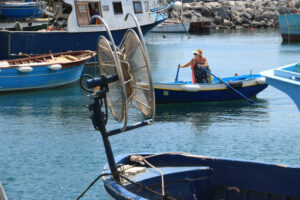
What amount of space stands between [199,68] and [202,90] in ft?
2.12

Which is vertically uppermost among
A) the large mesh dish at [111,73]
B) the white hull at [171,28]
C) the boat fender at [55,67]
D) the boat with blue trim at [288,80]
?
the large mesh dish at [111,73]

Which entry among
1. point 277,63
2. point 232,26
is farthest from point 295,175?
point 232,26

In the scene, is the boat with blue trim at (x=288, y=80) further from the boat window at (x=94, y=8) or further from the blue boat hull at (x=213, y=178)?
the boat window at (x=94, y=8)

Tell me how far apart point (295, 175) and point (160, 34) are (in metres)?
51.9

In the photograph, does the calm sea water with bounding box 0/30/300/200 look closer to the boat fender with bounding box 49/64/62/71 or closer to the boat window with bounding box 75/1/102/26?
the boat fender with bounding box 49/64/62/71

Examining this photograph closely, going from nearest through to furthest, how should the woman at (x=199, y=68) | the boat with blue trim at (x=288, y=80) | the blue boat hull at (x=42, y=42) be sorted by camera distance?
the boat with blue trim at (x=288, y=80) → the woman at (x=199, y=68) → the blue boat hull at (x=42, y=42)

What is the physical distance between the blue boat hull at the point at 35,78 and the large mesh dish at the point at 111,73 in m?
12.6

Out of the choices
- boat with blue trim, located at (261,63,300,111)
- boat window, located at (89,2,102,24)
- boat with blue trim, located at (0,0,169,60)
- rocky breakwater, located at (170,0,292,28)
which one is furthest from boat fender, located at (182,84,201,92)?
rocky breakwater, located at (170,0,292,28)

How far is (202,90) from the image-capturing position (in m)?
15.6

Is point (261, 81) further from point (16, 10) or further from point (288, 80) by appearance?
point (16, 10)

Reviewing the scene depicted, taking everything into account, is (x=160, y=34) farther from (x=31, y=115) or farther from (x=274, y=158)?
(x=274, y=158)

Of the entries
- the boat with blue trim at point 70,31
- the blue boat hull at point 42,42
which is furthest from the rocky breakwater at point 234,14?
the blue boat hull at point 42,42

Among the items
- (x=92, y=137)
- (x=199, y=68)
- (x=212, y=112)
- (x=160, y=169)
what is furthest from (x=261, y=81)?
(x=160, y=169)

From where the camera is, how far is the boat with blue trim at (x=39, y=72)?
60.7ft
